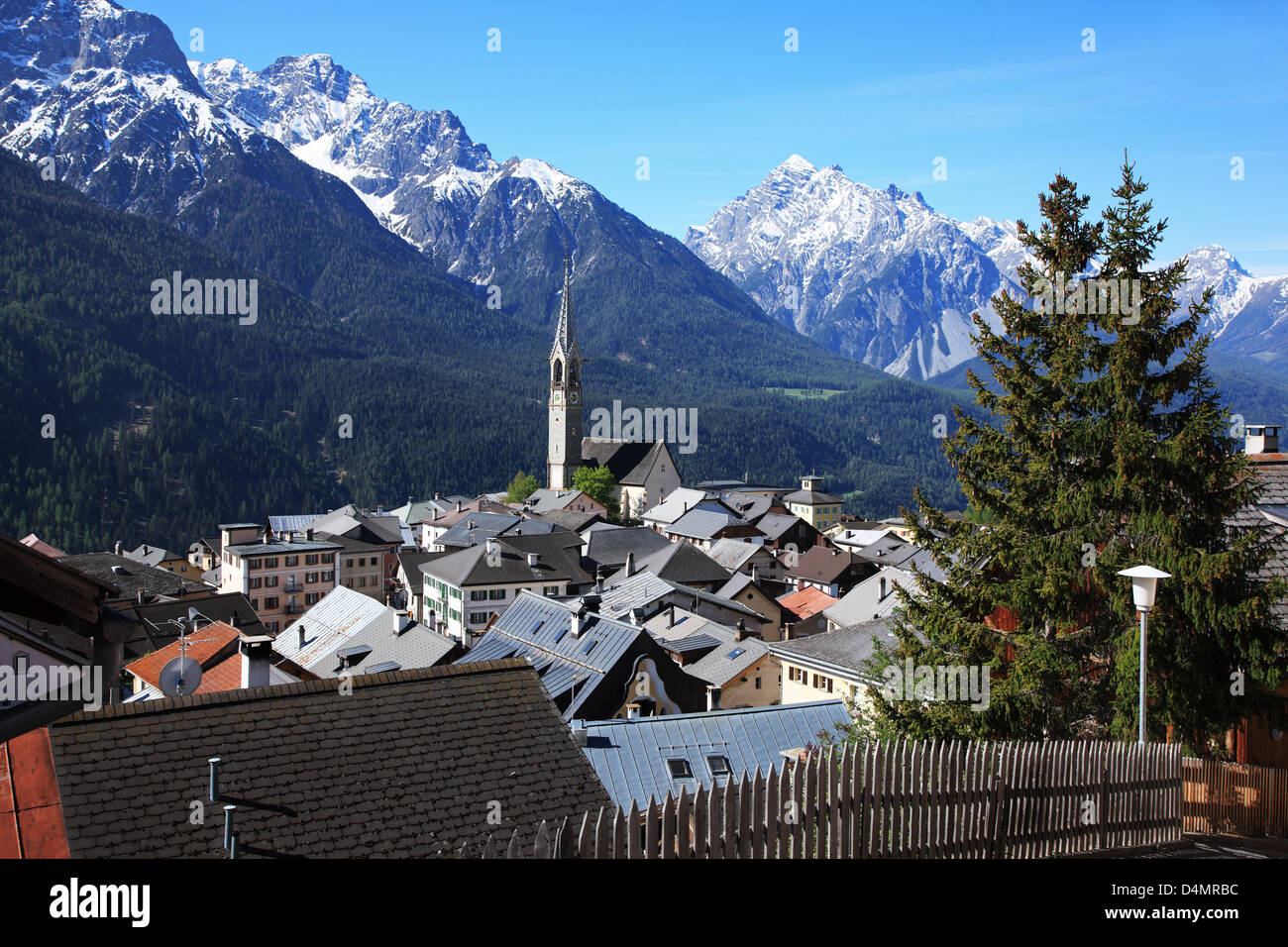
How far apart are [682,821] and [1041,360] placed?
12487 millimetres

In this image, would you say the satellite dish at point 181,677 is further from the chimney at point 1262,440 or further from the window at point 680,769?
the chimney at point 1262,440

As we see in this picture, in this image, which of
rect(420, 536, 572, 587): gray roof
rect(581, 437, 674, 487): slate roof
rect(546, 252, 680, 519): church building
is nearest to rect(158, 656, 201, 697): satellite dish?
rect(420, 536, 572, 587): gray roof

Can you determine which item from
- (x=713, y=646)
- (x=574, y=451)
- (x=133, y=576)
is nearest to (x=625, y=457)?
(x=574, y=451)

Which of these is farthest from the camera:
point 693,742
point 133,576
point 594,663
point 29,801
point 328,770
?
point 133,576

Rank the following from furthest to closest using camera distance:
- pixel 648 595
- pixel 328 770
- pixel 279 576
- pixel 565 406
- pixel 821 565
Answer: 1. pixel 565 406
2. pixel 279 576
3. pixel 821 565
4. pixel 648 595
5. pixel 328 770

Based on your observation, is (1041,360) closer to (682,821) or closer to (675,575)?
(682,821)

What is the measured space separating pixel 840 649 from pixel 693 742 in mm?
14199

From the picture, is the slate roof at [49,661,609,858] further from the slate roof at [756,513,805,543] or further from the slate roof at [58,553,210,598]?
the slate roof at [756,513,805,543]

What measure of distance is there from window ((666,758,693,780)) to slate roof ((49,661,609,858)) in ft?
24.8

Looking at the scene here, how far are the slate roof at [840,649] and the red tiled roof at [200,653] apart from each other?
22.4 m

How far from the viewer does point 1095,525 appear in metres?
16.1

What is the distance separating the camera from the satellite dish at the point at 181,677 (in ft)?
78.9

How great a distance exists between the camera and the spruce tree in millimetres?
14961

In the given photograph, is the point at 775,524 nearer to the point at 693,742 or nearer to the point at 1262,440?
the point at 693,742
